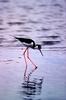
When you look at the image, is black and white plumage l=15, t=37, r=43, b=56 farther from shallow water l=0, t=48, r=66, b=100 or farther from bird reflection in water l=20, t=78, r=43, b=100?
bird reflection in water l=20, t=78, r=43, b=100

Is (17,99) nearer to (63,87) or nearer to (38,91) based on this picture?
(38,91)

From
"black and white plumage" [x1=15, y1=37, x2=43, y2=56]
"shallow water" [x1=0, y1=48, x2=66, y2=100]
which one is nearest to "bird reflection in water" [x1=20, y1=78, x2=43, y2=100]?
"shallow water" [x1=0, y1=48, x2=66, y2=100]

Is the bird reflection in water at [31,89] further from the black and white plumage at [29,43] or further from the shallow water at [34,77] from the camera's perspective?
the black and white plumage at [29,43]

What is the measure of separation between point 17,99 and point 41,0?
0.88m

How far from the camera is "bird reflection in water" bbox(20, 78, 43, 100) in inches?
88.8

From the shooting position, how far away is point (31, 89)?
2338mm

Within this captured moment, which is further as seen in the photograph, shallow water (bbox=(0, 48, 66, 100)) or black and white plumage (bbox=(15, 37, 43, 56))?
black and white plumage (bbox=(15, 37, 43, 56))

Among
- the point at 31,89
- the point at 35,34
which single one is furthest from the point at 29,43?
the point at 31,89

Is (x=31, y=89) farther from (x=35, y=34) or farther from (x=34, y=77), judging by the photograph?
(x=35, y=34)

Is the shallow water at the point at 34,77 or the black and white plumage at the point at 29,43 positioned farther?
the black and white plumage at the point at 29,43

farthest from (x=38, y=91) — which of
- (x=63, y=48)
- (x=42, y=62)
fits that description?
(x=63, y=48)

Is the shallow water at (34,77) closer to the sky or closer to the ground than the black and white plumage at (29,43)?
closer to the ground

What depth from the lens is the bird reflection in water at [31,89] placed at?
88.8 inches

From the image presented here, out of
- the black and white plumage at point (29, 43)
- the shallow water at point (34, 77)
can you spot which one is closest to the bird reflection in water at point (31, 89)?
the shallow water at point (34, 77)
